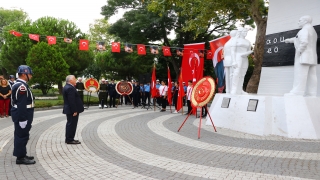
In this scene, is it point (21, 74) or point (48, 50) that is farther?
point (48, 50)

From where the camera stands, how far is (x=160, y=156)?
6.40 meters

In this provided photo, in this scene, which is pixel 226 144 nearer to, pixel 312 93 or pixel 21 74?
pixel 312 93

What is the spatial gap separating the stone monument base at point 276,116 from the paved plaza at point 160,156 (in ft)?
1.19

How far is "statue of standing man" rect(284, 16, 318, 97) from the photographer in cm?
915

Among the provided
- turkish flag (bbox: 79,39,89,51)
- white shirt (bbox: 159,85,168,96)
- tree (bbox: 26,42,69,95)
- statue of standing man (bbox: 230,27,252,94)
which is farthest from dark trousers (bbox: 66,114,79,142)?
tree (bbox: 26,42,69,95)

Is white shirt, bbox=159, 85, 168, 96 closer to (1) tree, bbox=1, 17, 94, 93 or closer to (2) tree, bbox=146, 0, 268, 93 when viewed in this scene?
(2) tree, bbox=146, 0, 268, 93

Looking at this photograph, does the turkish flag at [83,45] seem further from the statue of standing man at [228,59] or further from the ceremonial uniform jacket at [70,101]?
the ceremonial uniform jacket at [70,101]

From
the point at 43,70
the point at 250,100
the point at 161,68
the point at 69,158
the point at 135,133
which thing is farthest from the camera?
the point at 161,68

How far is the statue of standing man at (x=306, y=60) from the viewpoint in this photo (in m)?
9.15

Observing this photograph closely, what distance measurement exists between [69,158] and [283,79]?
9079mm

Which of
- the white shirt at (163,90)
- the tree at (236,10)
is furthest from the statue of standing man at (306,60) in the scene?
the white shirt at (163,90)

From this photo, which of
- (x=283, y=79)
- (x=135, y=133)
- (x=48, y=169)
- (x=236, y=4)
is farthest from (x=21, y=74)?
(x=236, y=4)

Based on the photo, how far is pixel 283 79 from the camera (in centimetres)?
1161

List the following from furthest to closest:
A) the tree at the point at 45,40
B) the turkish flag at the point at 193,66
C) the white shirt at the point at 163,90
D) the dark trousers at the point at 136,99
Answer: the tree at the point at 45,40, the dark trousers at the point at 136,99, the white shirt at the point at 163,90, the turkish flag at the point at 193,66
